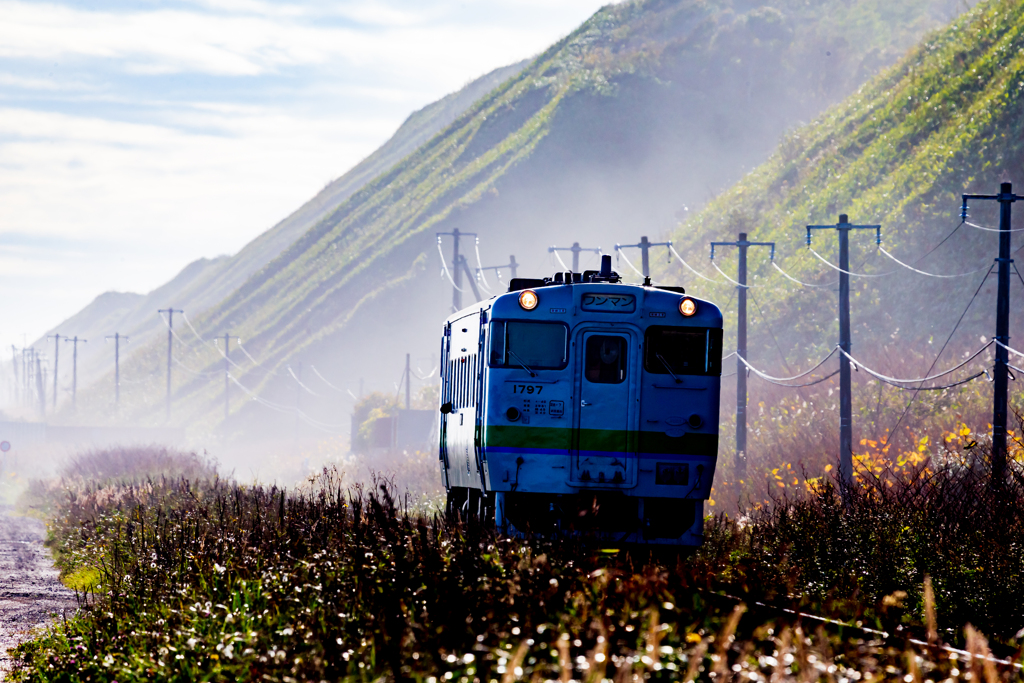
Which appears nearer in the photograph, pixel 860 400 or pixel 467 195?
pixel 860 400

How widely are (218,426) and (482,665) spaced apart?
8536 centimetres

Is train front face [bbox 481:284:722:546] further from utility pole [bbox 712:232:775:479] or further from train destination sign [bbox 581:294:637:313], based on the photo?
utility pole [bbox 712:232:775:479]

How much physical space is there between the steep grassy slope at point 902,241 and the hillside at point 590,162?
29210 millimetres

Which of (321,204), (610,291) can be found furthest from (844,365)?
(321,204)

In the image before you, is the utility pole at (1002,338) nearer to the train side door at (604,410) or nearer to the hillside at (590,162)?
the train side door at (604,410)

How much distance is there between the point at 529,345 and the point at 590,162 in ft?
244

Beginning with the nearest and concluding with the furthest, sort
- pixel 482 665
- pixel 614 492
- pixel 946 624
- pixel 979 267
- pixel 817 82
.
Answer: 1. pixel 482 665
2. pixel 946 624
3. pixel 614 492
4. pixel 979 267
5. pixel 817 82

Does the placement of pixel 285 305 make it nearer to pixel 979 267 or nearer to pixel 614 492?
pixel 979 267

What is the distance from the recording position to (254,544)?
32.7 ft

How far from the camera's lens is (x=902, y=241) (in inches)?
1558

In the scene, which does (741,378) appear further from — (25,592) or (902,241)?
(25,592)

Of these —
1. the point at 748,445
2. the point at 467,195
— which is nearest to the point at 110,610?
the point at 748,445

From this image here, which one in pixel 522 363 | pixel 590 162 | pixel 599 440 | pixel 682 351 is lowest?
pixel 599 440

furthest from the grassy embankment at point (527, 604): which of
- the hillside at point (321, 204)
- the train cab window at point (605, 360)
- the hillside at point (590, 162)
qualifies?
the hillside at point (321, 204)
